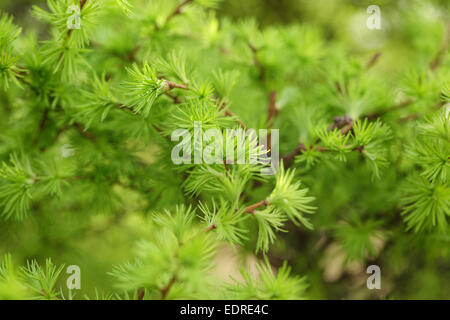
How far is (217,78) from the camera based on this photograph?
345mm

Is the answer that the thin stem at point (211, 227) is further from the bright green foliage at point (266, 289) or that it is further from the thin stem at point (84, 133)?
the thin stem at point (84, 133)

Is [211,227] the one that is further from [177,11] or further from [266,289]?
[177,11]

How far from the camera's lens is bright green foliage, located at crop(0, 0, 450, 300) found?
28 cm

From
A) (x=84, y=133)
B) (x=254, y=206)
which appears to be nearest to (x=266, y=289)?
(x=254, y=206)

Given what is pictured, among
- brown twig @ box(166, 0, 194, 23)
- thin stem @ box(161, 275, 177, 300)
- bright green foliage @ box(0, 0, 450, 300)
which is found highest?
brown twig @ box(166, 0, 194, 23)

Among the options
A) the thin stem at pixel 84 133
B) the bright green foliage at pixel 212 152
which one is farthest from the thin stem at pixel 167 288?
the thin stem at pixel 84 133

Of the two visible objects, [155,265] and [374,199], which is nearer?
[155,265]

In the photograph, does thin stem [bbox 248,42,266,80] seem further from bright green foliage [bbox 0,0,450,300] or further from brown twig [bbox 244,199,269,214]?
brown twig [bbox 244,199,269,214]

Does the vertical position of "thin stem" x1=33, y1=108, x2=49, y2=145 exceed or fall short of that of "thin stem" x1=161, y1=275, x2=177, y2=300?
it exceeds it

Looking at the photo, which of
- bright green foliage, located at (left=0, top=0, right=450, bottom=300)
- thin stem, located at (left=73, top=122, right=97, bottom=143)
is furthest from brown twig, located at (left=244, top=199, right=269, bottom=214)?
thin stem, located at (left=73, top=122, right=97, bottom=143)

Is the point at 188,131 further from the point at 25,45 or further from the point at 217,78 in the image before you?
the point at 25,45

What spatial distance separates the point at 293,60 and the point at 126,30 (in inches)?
8.3

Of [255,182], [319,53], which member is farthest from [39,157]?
[319,53]

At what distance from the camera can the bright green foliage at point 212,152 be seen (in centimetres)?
28
